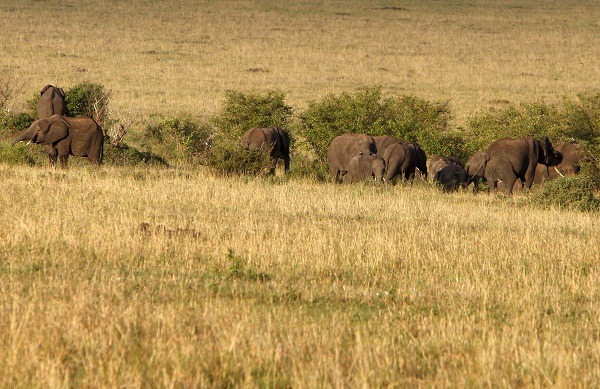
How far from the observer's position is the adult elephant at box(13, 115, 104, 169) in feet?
70.2

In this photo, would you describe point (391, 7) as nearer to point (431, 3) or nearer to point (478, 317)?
point (431, 3)

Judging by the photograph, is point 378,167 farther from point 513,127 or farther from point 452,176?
point 513,127

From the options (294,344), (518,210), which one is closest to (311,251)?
(294,344)

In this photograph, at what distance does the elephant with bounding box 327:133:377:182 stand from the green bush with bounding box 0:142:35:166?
707cm

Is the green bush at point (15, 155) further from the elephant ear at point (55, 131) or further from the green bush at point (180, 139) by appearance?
the green bush at point (180, 139)

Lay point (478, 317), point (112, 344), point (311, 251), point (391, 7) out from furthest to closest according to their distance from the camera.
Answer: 1. point (391, 7)
2. point (311, 251)
3. point (478, 317)
4. point (112, 344)

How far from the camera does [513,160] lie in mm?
23797

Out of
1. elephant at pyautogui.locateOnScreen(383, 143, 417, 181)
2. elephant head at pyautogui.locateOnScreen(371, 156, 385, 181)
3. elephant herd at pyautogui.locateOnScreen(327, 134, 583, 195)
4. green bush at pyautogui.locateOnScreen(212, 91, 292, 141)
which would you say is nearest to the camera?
elephant head at pyautogui.locateOnScreen(371, 156, 385, 181)

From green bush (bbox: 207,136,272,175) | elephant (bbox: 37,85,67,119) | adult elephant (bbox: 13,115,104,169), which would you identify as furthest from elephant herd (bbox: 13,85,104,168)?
green bush (bbox: 207,136,272,175)

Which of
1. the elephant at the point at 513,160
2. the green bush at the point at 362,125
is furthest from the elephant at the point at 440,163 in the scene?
the green bush at the point at 362,125

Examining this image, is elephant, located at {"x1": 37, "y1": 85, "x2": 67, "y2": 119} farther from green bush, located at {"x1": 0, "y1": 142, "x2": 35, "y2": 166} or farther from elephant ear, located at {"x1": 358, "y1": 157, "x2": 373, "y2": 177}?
elephant ear, located at {"x1": 358, "y1": 157, "x2": 373, "y2": 177}

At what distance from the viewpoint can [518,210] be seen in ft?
56.4

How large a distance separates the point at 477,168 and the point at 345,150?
3287 mm

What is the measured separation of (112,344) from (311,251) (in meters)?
4.35
